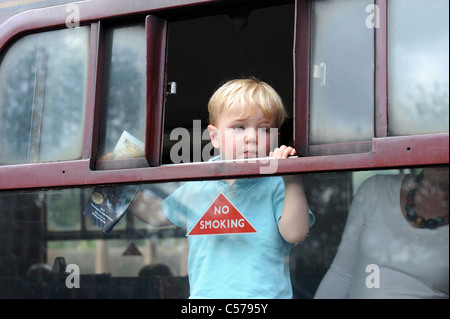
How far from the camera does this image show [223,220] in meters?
2.03

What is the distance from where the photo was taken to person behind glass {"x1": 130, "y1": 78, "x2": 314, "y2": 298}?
6.48 feet

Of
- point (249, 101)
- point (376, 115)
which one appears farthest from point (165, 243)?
point (376, 115)

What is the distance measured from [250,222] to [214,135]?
1.30ft

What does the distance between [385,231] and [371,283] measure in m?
0.16

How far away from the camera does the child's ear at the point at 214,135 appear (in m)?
2.26

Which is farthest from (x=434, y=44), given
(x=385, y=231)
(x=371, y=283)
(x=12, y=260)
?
(x=12, y=260)

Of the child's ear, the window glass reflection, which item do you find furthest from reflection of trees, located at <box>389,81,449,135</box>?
the child's ear
